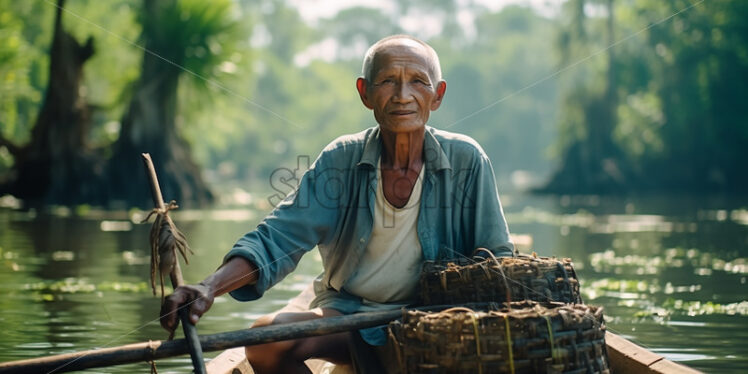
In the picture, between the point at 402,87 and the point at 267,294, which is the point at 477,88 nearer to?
the point at 267,294

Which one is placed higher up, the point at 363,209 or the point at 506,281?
the point at 363,209

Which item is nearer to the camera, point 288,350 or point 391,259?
point 288,350

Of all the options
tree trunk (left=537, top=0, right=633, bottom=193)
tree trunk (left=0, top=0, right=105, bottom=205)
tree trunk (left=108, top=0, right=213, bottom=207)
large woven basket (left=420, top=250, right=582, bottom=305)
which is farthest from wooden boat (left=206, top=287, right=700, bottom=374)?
tree trunk (left=537, top=0, right=633, bottom=193)

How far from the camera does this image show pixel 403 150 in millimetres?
3846

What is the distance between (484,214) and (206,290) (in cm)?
111

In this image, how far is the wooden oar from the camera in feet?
9.91

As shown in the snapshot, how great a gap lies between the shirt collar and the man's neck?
0.09 feet

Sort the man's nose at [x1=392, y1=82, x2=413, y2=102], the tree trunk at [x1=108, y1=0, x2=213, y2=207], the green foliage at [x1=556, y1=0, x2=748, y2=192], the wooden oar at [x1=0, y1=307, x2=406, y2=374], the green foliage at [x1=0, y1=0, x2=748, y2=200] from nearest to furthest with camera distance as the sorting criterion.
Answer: the wooden oar at [x1=0, y1=307, x2=406, y2=374] < the man's nose at [x1=392, y1=82, x2=413, y2=102] < the tree trunk at [x1=108, y1=0, x2=213, y2=207] < the green foliage at [x1=0, y1=0, x2=748, y2=200] < the green foliage at [x1=556, y1=0, x2=748, y2=192]

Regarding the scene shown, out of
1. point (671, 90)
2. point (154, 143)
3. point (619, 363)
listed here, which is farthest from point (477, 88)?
point (619, 363)

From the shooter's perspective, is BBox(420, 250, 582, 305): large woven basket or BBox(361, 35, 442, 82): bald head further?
BBox(361, 35, 442, 82): bald head

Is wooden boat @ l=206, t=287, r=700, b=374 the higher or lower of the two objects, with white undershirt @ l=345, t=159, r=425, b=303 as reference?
lower

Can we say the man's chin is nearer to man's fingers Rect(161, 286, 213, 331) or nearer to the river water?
man's fingers Rect(161, 286, 213, 331)

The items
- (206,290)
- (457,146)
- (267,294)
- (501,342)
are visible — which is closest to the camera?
(501,342)

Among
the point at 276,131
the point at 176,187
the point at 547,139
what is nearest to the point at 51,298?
the point at 176,187
